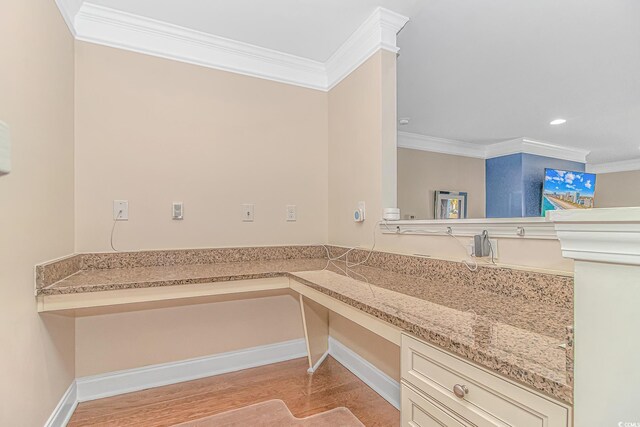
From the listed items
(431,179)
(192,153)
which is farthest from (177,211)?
(431,179)

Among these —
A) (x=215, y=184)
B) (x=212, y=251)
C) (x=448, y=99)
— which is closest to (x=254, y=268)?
(x=212, y=251)

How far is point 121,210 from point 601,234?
7.18 ft

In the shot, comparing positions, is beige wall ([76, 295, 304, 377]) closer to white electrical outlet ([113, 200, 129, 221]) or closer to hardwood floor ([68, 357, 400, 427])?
hardwood floor ([68, 357, 400, 427])

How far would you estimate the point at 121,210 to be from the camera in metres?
1.91

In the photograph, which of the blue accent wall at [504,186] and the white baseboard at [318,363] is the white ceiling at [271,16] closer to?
the white baseboard at [318,363]

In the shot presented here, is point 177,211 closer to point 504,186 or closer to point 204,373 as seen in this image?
point 204,373

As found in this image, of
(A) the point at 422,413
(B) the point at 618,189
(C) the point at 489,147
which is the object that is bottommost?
(A) the point at 422,413

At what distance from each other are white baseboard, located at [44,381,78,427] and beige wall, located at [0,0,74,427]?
46 millimetres

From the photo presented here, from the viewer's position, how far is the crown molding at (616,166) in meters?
4.95

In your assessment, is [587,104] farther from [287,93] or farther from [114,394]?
[114,394]

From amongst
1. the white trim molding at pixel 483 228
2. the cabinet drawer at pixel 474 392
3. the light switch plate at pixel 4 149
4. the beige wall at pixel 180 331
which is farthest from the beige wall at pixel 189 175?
the cabinet drawer at pixel 474 392

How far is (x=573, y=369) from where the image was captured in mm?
517

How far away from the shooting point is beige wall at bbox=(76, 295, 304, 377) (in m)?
1.84

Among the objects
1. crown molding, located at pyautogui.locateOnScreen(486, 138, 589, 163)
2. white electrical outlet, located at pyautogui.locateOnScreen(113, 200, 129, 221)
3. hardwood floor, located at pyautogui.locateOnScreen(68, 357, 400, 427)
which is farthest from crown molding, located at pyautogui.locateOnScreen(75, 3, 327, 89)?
crown molding, located at pyautogui.locateOnScreen(486, 138, 589, 163)
